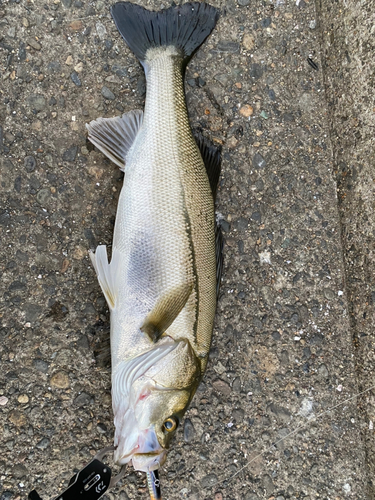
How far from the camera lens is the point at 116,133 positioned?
8.25 feet

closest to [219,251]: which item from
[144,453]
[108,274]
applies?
[108,274]

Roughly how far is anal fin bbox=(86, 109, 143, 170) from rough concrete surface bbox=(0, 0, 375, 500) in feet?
0.47

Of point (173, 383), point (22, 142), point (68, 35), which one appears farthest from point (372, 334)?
point (68, 35)

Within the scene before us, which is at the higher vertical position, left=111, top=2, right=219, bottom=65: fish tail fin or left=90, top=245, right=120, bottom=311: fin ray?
left=111, top=2, right=219, bottom=65: fish tail fin

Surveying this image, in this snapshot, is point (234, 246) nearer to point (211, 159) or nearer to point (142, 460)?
point (211, 159)

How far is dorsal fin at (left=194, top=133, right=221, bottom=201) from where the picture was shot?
2.55 m

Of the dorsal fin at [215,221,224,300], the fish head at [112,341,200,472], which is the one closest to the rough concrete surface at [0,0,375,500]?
the dorsal fin at [215,221,224,300]

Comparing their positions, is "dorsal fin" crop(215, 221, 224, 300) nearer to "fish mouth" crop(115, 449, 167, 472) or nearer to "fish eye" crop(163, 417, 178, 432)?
"fish eye" crop(163, 417, 178, 432)

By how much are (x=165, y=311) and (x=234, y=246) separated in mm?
822

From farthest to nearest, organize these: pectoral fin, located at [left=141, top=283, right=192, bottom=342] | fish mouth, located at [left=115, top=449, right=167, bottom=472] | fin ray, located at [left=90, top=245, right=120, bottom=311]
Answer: fin ray, located at [left=90, top=245, right=120, bottom=311] < pectoral fin, located at [left=141, top=283, right=192, bottom=342] < fish mouth, located at [left=115, top=449, right=167, bottom=472]

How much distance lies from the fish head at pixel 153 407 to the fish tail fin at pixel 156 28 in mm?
1866

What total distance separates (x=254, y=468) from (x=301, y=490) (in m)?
0.36

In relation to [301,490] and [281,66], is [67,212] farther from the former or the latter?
[301,490]

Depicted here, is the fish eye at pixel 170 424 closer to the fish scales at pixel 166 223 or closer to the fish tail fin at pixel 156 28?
the fish scales at pixel 166 223
